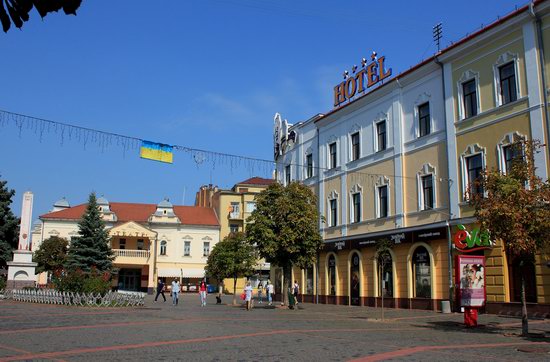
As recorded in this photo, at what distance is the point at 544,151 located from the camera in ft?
75.1

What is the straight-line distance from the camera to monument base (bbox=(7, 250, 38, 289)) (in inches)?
1639

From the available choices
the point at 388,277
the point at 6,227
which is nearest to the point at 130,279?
the point at 6,227

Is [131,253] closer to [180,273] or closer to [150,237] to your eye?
[150,237]

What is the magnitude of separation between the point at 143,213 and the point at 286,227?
4757 centimetres

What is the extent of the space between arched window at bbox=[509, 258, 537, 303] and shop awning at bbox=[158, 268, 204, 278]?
52.9 m

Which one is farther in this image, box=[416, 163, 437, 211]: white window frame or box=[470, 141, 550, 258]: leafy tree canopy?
box=[416, 163, 437, 211]: white window frame

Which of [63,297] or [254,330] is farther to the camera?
[63,297]

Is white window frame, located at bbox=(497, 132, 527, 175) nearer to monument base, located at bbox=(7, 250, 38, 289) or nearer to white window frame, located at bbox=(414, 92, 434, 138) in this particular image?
white window frame, located at bbox=(414, 92, 434, 138)

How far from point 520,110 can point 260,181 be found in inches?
2342

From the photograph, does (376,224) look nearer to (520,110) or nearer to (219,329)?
(520,110)

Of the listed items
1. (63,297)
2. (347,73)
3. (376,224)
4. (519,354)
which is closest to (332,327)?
(519,354)

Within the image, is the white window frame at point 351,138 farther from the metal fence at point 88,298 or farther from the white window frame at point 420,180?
the metal fence at point 88,298

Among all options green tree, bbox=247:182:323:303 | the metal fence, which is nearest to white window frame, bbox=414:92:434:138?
green tree, bbox=247:182:323:303

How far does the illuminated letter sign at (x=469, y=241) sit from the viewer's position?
24784 millimetres
